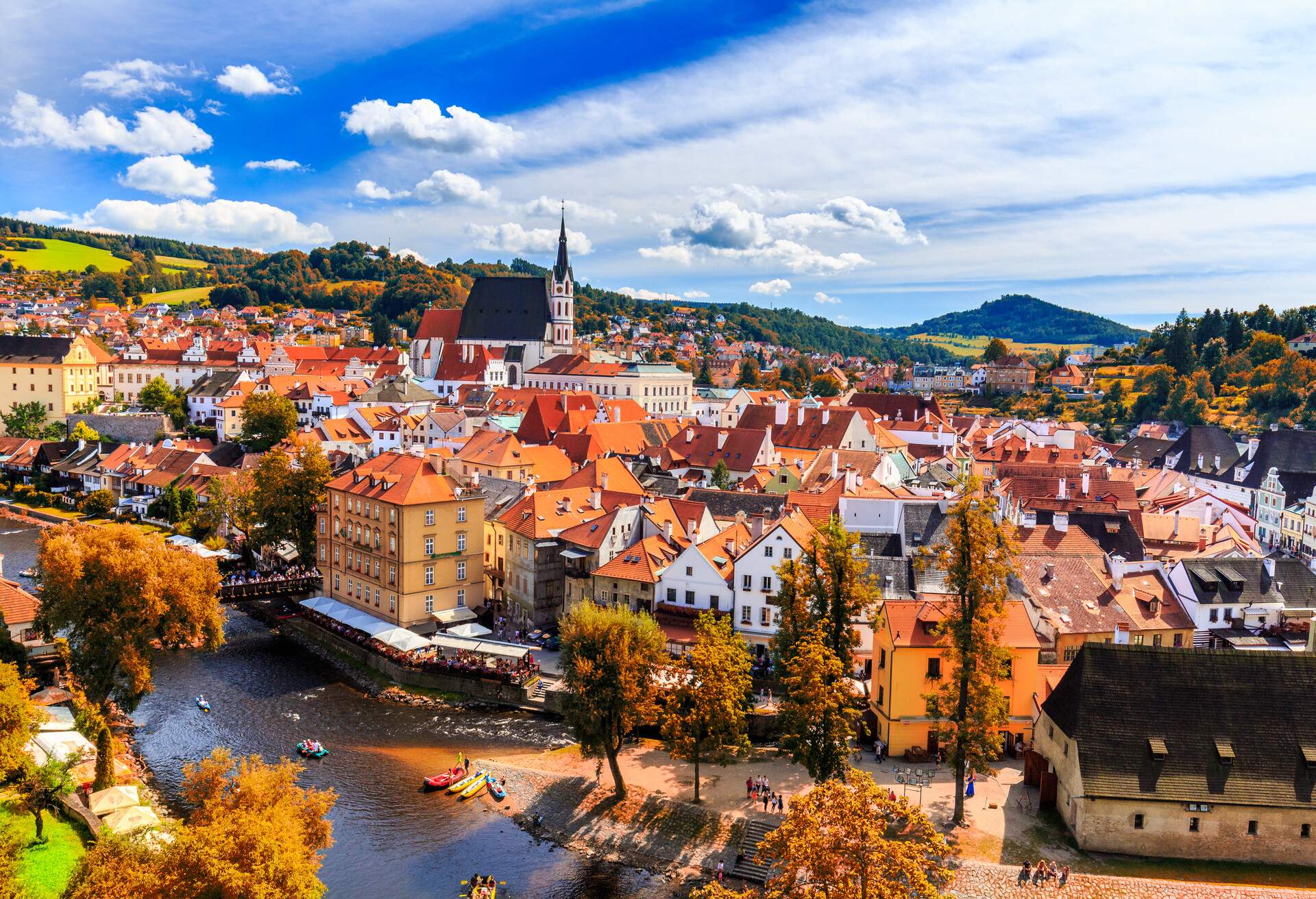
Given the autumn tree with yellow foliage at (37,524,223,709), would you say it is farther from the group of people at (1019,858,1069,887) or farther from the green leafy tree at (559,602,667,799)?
the group of people at (1019,858,1069,887)

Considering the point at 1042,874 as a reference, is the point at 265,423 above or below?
above

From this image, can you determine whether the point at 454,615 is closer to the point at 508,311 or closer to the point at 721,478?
the point at 721,478

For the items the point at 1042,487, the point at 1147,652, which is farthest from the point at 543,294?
the point at 1147,652

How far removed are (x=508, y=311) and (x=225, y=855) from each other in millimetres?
120324

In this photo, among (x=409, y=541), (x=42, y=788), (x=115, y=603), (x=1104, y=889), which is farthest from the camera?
(x=409, y=541)

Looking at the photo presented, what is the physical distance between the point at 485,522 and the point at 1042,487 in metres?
37.6

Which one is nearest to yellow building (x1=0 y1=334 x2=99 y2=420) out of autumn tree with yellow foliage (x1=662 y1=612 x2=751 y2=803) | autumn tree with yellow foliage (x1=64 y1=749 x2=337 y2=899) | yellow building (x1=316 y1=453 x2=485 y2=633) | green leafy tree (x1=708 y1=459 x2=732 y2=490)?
yellow building (x1=316 y1=453 x2=485 y2=633)

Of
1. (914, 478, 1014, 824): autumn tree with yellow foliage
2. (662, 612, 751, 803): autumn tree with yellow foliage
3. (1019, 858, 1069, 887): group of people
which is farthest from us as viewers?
(662, 612, 751, 803): autumn tree with yellow foliage

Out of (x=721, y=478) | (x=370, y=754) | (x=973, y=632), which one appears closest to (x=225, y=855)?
(x=370, y=754)

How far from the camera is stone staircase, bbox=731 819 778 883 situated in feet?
81.5

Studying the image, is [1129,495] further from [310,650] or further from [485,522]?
[310,650]

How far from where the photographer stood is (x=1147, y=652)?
88.1ft

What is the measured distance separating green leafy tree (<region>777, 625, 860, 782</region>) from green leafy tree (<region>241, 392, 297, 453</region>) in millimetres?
65420

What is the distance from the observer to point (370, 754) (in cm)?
3294
